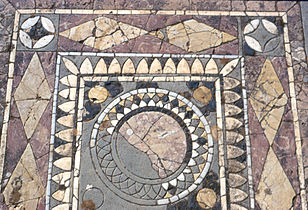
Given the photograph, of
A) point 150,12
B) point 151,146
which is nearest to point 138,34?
point 150,12

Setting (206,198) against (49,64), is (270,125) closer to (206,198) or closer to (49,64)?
(206,198)

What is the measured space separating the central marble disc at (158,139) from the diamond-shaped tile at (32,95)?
2.36 ft

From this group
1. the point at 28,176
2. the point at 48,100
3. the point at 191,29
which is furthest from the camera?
the point at 191,29

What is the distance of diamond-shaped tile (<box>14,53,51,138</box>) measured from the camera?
2.81m

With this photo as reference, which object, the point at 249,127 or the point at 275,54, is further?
the point at 275,54

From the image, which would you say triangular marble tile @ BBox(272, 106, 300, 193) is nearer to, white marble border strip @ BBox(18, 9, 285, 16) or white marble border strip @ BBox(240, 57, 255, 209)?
white marble border strip @ BBox(240, 57, 255, 209)

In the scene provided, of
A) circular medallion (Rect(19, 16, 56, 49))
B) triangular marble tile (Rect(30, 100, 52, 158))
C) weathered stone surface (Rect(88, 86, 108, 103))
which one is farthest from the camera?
circular medallion (Rect(19, 16, 56, 49))

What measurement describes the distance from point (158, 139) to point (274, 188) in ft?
3.30

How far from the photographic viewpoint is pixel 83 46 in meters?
2.99

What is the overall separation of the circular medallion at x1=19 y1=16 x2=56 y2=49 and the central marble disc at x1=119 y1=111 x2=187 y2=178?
1069 mm

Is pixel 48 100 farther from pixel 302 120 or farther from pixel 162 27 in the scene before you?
pixel 302 120

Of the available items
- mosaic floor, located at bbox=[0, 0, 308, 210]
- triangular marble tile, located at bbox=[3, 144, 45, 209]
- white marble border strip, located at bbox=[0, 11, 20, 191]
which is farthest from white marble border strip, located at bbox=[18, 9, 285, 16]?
triangular marble tile, located at bbox=[3, 144, 45, 209]

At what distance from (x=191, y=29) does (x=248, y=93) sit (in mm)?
775

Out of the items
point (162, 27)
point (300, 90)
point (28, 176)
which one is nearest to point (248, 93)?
point (300, 90)
